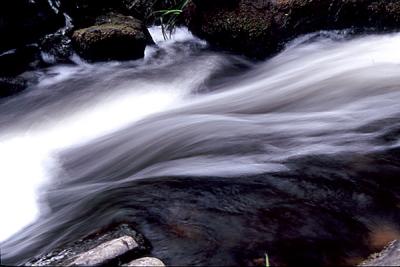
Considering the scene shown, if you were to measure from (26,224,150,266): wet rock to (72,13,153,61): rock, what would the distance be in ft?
15.4

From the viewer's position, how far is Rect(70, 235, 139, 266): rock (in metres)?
1.93

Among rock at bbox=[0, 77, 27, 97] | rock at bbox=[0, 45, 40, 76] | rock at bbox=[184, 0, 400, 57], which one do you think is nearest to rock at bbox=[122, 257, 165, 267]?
rock at bbox=[184, 0, 400, 57]

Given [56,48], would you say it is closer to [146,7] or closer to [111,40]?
[111,40]

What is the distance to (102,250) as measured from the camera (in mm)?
1990

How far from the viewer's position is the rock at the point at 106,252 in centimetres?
193

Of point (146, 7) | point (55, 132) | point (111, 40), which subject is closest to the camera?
point (55, 132)

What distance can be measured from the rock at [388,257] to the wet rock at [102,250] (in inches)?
38.5

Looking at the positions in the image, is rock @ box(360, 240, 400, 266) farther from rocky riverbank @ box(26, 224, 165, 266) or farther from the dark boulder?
the dark boulder

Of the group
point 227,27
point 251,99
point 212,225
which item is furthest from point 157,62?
point 212,225

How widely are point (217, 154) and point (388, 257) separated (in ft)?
5.22

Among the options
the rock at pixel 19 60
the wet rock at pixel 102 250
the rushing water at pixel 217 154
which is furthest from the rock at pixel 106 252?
the rock at pixel 19 60

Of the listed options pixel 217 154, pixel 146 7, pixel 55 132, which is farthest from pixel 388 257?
pixel 146 7

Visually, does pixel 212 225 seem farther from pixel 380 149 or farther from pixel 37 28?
pixel 37 28

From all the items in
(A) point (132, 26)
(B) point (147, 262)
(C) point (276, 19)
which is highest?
(A) point (132, 26)
